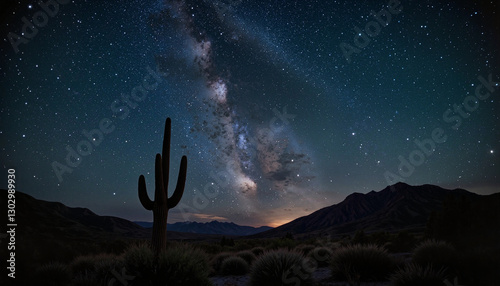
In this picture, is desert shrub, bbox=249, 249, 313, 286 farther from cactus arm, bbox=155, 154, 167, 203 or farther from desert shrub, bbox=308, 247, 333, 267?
desert shrub, bbox=308, 247, 333, 267

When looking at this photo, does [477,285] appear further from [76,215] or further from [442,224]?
[76,215]

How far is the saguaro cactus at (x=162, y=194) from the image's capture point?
996 cm

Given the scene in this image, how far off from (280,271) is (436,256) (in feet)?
16.5

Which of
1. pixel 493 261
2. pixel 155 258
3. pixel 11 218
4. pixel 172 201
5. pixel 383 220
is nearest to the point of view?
pixel 155 258

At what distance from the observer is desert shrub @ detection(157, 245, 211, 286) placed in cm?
624

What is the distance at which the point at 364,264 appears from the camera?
349 inches

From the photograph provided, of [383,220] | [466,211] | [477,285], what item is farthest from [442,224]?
[383,220]

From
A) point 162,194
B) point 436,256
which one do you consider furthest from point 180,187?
point 436,256

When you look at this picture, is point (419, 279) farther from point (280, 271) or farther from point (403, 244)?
point (403, 244)

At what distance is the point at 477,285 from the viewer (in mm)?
6949

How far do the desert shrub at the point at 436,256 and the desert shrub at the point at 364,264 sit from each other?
85 centimetres

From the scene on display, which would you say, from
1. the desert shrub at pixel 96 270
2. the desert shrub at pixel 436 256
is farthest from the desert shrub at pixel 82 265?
the desert shrub at pixel 436 256

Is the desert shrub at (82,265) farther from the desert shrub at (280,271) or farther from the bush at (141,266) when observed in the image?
the desert shrub at (280,271)

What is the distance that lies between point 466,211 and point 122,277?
19857 mm
